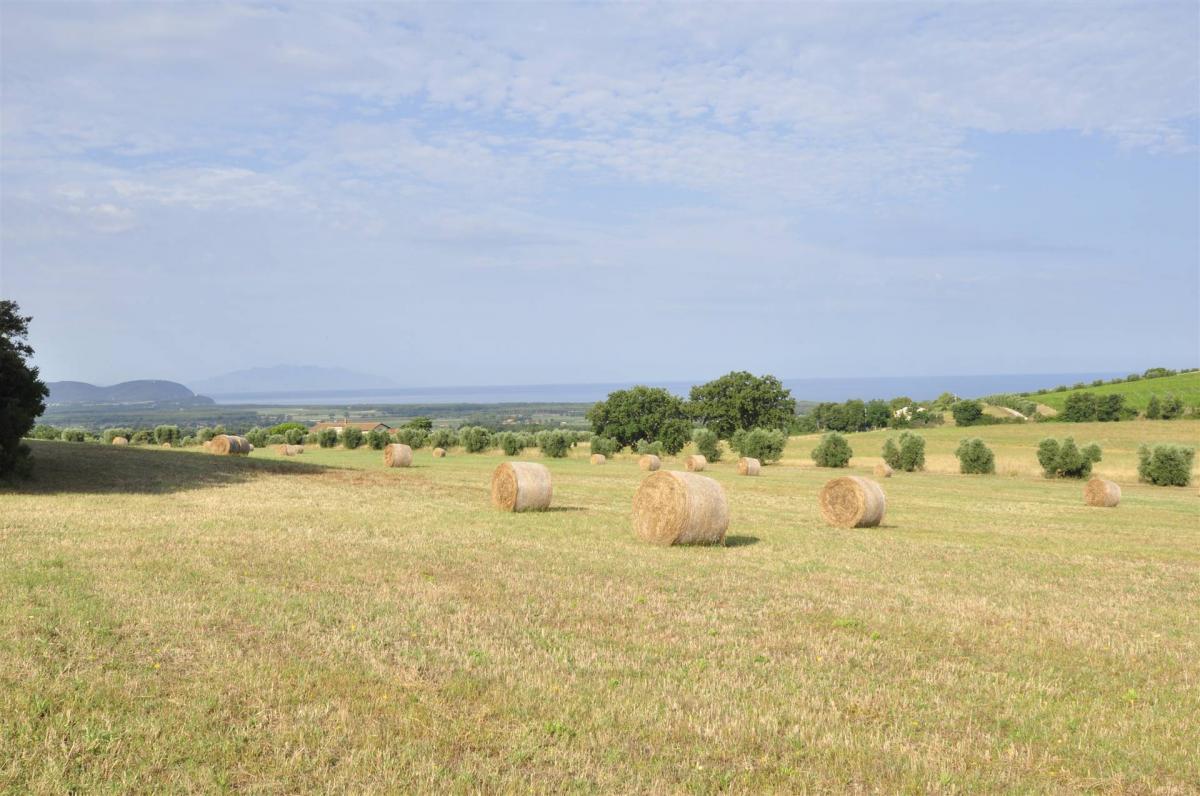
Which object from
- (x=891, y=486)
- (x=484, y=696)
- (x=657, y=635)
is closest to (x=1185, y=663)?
(x=657, y=635)

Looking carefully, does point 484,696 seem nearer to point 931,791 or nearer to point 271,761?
point 271,761

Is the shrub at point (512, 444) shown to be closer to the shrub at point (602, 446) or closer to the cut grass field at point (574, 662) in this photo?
the shrub at point (602, 446)

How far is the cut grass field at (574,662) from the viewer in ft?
23.0

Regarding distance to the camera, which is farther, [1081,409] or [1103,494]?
[1081,409]

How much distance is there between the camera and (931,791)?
6.76 meters

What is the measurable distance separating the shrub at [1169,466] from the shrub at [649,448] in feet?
126

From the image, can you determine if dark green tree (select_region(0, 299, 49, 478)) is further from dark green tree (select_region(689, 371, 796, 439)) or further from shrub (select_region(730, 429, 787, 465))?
dark green tree (select_region(689, 371, 796, 439))

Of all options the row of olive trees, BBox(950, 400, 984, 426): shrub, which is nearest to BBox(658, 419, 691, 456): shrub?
the row of olive trees

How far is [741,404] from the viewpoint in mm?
90375

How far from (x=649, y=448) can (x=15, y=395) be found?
5672 cm

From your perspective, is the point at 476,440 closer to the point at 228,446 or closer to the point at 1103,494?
the point at 228,446

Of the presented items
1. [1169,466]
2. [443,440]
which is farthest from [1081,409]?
[443,440]

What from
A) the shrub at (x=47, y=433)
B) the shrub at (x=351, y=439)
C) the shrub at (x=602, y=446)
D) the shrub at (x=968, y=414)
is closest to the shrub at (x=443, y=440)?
the shrub at (x=351, y=439)

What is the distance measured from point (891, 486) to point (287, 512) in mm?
31201
